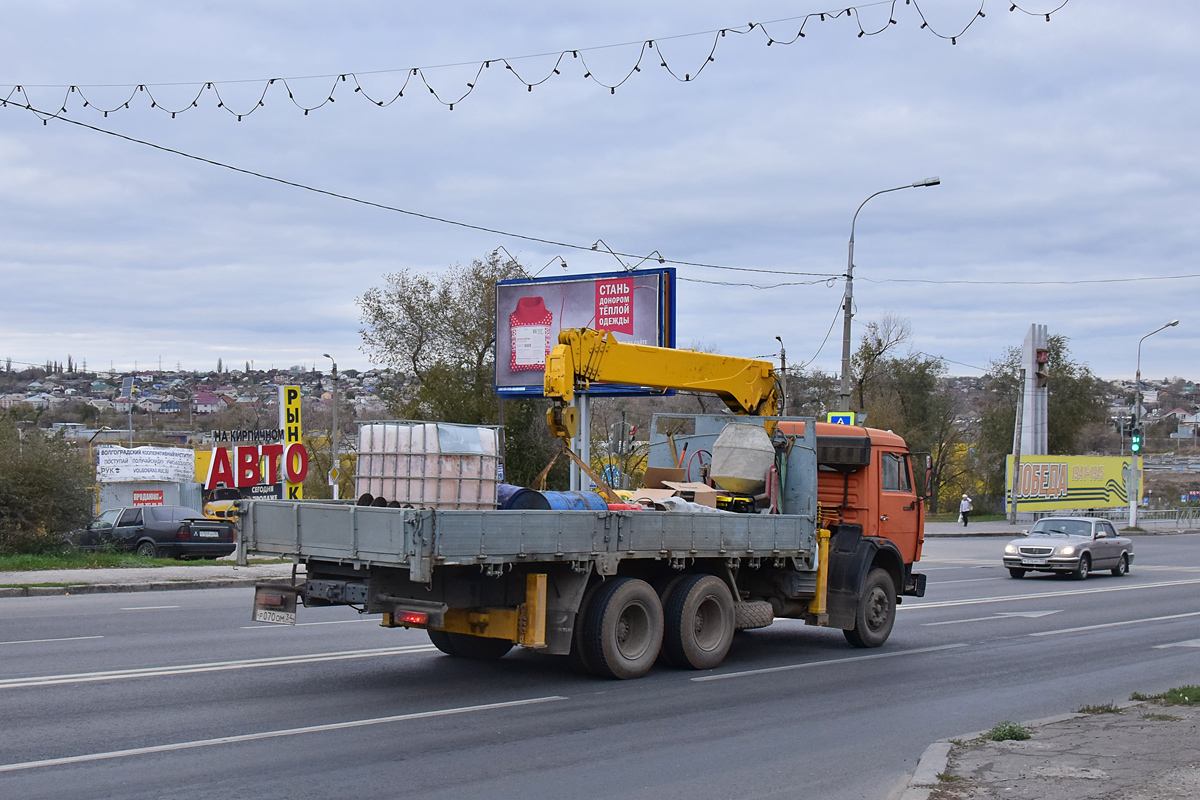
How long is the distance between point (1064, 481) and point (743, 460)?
45.8m

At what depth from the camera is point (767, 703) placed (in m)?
9.43

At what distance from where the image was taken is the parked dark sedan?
84.4 feet

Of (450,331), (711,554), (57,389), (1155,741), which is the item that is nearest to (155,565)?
(711,554)

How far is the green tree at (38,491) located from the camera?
23.0 meters

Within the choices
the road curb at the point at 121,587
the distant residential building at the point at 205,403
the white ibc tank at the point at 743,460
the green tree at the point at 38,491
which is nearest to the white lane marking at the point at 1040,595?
the white ibc tank at the point at 743,460

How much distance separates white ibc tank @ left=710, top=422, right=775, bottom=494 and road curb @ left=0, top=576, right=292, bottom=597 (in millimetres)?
7317

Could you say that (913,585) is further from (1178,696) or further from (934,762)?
(934,762)

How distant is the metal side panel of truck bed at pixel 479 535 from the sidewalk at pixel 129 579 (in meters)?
8.60

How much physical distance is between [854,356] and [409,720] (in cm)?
5841

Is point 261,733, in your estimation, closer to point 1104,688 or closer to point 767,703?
point 767,703

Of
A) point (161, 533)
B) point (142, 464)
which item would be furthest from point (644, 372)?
point (142, 464)

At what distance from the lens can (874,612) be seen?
1328 cm

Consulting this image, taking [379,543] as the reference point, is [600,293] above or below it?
above

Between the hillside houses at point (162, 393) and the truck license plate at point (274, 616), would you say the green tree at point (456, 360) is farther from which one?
the hillside houses at point (162, 393)
